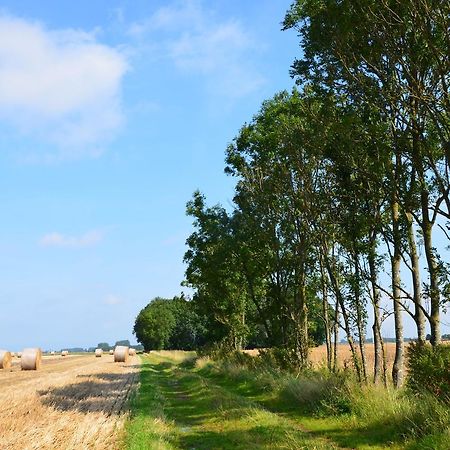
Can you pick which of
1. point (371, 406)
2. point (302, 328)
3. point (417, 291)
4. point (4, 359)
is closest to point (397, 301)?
point (417, 291)

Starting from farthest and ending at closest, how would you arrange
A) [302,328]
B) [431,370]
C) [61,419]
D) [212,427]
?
1. [302,328]
2. [212,427]
3. [61,419]
4. [431,370]

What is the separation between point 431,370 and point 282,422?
14.5 feet

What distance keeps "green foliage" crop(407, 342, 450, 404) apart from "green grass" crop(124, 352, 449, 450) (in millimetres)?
665

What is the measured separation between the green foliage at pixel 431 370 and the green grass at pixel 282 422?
67 cm

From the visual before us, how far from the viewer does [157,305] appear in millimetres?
165750

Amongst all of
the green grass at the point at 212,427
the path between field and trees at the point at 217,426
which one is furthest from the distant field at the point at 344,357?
the green grass at the point at 212,427

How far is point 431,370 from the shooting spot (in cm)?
1419

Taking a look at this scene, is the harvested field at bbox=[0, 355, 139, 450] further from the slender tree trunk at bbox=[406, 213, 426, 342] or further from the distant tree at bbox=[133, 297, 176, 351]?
the distant tree at bbox=[133, 297, 176, 351]

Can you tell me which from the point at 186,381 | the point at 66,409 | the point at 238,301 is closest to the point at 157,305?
the point at 238,301

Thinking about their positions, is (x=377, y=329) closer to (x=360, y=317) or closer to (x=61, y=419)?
(x=360, y=317)

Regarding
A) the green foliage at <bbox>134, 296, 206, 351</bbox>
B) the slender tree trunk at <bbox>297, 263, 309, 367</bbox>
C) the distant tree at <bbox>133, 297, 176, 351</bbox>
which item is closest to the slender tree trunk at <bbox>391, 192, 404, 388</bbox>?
the slender tree trunk at <bbox>297, 263, 309, 367</bbox>

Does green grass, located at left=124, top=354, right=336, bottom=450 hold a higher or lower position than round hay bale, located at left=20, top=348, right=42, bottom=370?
lower

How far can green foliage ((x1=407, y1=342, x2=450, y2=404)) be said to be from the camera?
533 inches

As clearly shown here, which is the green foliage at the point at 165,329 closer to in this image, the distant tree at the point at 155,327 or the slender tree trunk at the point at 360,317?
Result: the distant tree at the point at 155,327
